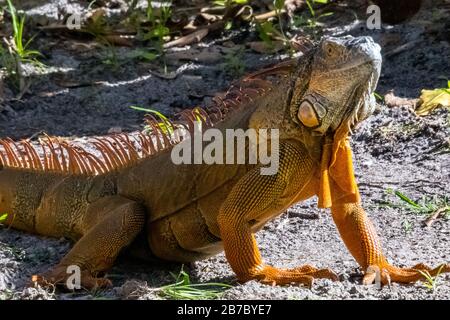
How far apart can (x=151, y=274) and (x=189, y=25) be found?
18.2 feet

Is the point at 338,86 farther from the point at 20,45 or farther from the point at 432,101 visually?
the point at 20,45

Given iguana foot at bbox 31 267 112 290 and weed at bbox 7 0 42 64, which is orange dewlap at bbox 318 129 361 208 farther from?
weed at bbox 7 0 42 64

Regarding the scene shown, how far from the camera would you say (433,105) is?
863 cm

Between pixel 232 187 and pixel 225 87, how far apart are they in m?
4.34

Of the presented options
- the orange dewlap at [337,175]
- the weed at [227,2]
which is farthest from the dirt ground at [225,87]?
the orange dewlap at [337,175]

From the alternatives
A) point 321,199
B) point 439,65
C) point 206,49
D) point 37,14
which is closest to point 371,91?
point 321,199

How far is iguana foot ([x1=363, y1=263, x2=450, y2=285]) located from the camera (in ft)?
18.1

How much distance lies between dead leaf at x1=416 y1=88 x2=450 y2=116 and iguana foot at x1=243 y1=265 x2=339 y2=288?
352 cm

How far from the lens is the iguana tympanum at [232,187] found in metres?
5.30

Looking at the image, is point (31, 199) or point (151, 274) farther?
point (31, 199)

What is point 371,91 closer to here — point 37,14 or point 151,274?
point 151,274

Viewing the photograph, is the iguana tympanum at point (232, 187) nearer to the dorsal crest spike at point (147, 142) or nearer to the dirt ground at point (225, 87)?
the dorsal crest spike at point (147, 142)

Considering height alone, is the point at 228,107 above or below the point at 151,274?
above

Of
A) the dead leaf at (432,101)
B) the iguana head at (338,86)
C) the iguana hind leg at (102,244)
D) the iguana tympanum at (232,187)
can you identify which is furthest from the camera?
the dead leaf at (432,101)
